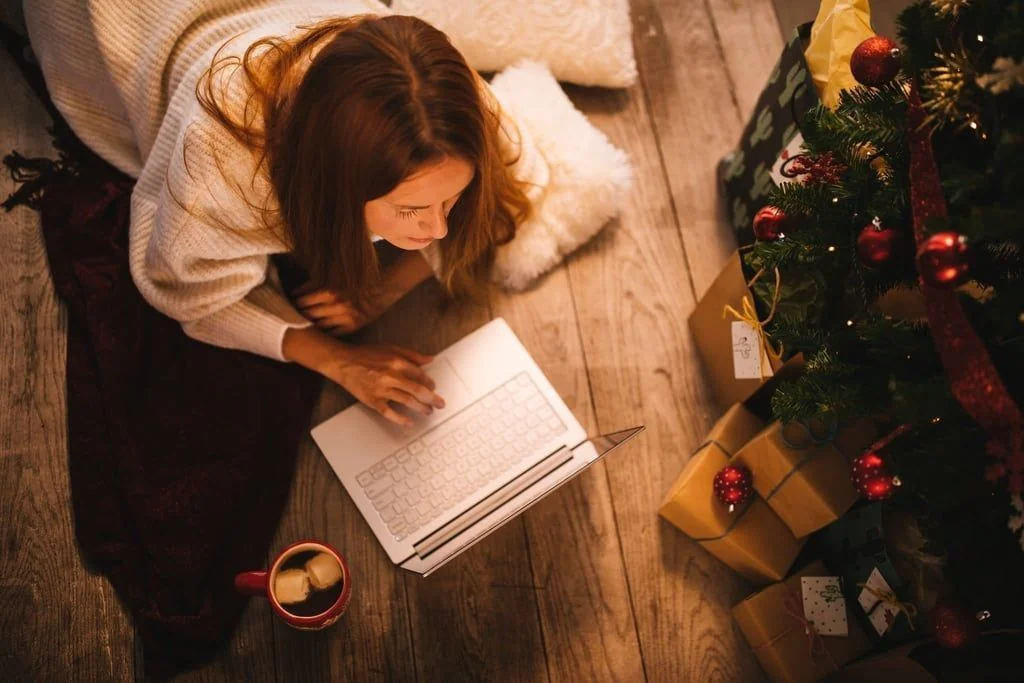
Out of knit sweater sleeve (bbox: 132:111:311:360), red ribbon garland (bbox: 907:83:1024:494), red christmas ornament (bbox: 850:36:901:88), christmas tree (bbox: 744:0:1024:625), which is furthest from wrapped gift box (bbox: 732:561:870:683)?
knit sweater sleeve (bbox: 132:111:311:360)

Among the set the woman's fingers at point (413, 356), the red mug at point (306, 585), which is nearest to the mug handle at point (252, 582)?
the red mug at point (306, 585)

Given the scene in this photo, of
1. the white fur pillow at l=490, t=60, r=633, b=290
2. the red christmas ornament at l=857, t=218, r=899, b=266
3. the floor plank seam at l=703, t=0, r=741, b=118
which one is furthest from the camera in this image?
the floor plank seam at l=703, t=0, r=741, b=118

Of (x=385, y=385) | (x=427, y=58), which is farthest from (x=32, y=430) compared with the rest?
(x=427, y=58)

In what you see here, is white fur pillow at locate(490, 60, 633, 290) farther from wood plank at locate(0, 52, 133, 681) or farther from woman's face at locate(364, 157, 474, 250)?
wood plank at locate(0, 52, 133, 681)

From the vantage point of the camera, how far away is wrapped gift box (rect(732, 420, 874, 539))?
1.05m

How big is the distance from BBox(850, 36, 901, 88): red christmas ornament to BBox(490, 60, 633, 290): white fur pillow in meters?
0.60

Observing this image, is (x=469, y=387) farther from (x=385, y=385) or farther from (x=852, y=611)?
(x=852, y=611)

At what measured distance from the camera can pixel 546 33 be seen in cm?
146

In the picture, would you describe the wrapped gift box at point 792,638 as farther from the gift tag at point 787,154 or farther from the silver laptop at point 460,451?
the gift tag at point 787,154

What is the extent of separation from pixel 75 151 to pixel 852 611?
65.5 inches

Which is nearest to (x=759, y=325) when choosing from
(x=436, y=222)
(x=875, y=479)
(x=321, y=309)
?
(x=875, y=479)

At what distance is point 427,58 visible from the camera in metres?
0.84

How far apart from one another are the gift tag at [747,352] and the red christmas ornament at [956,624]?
408mm

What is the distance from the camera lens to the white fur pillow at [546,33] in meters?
1.44
